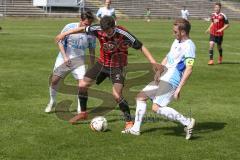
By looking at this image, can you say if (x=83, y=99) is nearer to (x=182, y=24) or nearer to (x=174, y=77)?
(x=174, y=77)

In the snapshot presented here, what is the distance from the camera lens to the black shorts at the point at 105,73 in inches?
361

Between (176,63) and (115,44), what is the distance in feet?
3.96

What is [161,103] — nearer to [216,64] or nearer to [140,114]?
[140,114]

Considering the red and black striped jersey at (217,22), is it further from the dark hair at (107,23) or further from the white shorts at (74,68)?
the dark hair at (107,23)

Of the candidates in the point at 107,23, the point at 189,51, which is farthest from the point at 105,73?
the point at 189,51

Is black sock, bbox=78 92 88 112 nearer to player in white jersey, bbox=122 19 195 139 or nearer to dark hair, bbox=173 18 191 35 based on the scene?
player in white jersey, bbox=122 19 195 139

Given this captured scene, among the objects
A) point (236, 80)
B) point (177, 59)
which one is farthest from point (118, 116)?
point (236, 80)

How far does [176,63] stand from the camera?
27.9ft

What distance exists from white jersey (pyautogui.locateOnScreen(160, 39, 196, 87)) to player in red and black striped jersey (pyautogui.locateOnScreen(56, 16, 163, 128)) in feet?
0.61

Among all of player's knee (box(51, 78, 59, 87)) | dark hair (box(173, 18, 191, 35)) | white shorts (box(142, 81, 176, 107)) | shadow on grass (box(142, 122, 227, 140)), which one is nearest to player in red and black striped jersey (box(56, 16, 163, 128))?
white shorts (box(142, 81, 176, 107))

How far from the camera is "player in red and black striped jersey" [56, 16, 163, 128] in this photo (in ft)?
28.9

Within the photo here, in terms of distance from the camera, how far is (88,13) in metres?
9.54

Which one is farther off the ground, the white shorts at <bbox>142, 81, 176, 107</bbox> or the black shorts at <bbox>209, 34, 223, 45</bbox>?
the white shorts at <bbox>142, 81, 176, 107</bbox>

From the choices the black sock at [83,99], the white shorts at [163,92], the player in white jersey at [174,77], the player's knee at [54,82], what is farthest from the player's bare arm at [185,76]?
the player's knee at [54,82]
